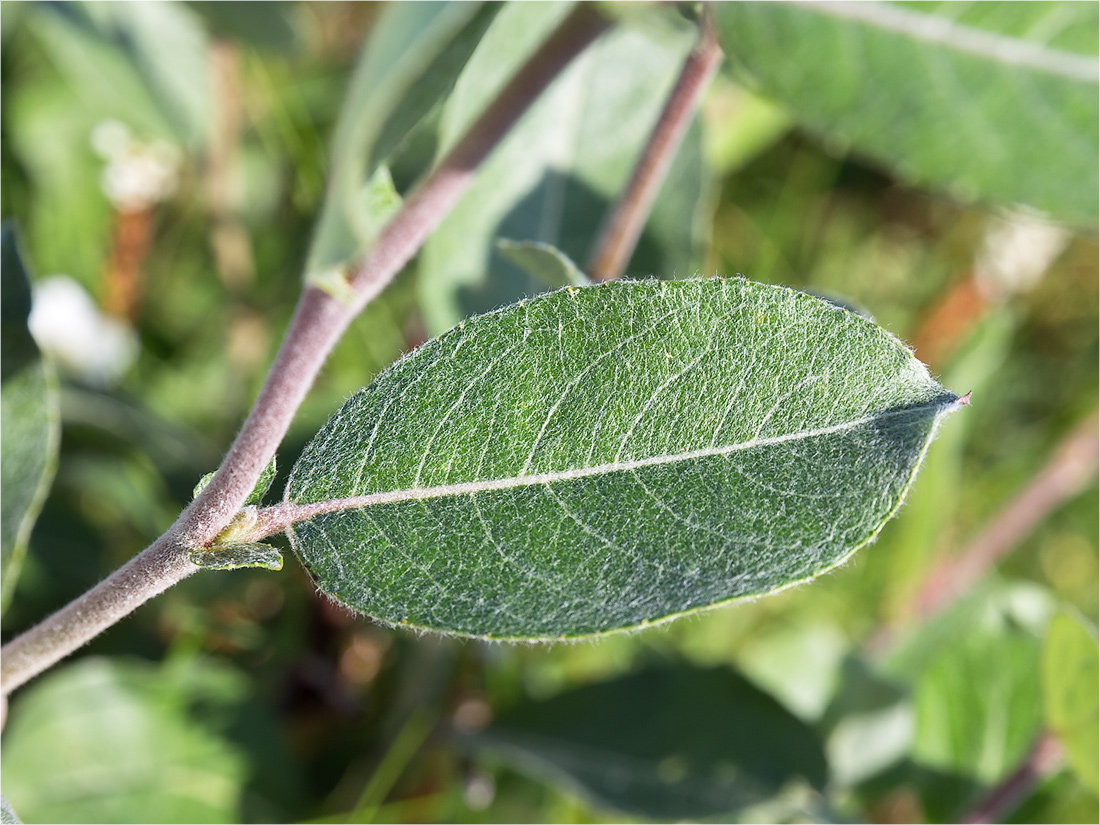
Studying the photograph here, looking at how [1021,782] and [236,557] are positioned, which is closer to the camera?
[236,557]

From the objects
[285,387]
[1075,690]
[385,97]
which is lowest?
[1075,690]

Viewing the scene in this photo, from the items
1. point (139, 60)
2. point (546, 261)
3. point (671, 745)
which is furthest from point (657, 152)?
point (139, 60)

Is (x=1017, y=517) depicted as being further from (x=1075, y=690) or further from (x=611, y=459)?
(x=611, y=459)

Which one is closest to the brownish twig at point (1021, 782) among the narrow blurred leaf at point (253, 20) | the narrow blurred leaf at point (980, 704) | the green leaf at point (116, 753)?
the narrow blurred leaf at point (980, 704)

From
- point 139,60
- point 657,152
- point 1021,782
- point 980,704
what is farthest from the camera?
point 139,60

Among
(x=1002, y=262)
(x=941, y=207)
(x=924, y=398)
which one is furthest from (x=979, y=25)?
(x=941, y=207)

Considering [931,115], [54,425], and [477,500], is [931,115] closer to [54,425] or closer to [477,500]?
[477,500]

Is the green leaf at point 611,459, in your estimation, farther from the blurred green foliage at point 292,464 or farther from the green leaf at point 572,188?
the green leaf at point 572,188

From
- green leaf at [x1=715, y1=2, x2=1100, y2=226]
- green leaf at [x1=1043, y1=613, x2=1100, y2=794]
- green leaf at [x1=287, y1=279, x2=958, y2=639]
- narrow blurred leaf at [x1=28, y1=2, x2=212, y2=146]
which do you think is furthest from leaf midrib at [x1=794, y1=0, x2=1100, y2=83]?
narrow blurred leaf at [x1=28, y1=2, x2=212, y2=146]
